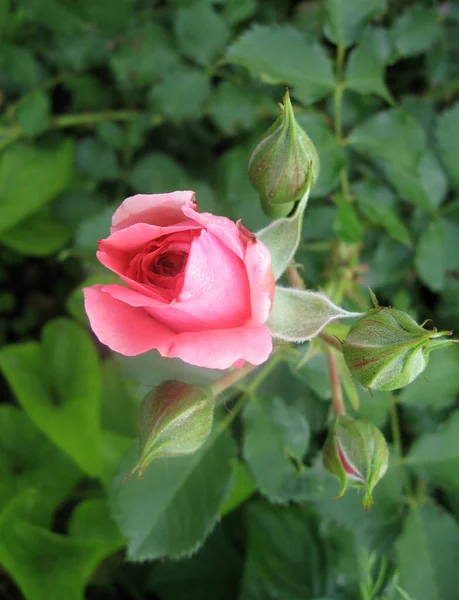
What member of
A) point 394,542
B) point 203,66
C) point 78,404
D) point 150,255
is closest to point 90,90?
point 203,66

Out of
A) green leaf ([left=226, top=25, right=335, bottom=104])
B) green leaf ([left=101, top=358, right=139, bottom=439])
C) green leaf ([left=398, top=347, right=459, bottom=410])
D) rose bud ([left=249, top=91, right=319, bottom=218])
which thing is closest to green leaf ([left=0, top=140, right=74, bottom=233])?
green leaf ([left=101, top=358, right=139, bottom=439])

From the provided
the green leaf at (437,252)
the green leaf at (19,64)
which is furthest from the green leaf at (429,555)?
the green leaf at (19,64)

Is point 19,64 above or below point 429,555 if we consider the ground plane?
above

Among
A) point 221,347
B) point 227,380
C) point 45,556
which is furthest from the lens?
point 45,556

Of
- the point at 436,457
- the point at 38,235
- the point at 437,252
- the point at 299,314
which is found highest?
the point at 299,314

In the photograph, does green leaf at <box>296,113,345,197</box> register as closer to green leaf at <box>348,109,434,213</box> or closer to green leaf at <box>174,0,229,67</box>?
green leaf at <box>348,109,434,213</box>

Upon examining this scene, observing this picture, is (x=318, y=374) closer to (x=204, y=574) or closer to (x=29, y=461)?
(x=204, y=574)

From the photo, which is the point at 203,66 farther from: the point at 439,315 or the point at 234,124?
the point at 439,315

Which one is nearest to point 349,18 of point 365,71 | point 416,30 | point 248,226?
point 365,71
